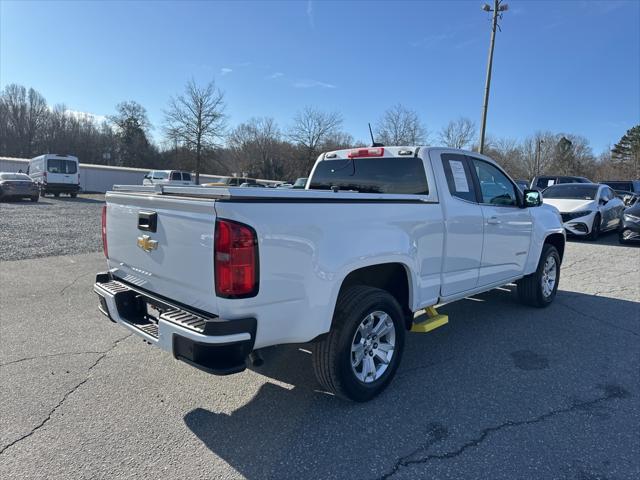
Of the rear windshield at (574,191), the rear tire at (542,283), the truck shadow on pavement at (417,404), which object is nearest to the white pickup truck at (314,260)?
the truck shadow on pavement at (417,404)

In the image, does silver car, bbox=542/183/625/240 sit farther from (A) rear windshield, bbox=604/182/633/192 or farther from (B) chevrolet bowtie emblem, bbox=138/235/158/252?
(B) chevrolet bowtie emblem, bbox=138/235/158/252

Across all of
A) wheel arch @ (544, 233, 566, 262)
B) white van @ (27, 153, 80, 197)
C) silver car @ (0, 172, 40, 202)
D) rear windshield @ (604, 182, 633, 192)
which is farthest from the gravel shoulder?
rear windshield @ (604, 182, 633, 192)

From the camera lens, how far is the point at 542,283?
5.77 meters

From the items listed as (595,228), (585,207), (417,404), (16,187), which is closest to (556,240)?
(417,404)

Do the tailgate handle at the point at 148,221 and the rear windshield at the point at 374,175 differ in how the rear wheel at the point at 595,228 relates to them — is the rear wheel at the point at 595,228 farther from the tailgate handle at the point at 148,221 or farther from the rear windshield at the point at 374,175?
the tailgate handle at the point at 148,221

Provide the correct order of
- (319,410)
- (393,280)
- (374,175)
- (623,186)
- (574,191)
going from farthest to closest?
1. (623,186)
2. (574,191)
3. (374,175)
4. (393,280)
5. (319,410)

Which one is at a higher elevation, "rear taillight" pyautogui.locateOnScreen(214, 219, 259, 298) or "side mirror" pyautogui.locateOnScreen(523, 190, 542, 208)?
"side mirror" pyautogui.locateOnScreen(523, 190, 542, 208)

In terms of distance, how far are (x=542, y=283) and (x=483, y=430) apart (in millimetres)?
3454

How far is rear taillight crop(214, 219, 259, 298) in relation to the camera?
2441mm

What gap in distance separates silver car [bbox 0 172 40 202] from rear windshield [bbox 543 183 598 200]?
941 inches

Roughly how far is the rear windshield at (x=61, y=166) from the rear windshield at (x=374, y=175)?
26.4 meters

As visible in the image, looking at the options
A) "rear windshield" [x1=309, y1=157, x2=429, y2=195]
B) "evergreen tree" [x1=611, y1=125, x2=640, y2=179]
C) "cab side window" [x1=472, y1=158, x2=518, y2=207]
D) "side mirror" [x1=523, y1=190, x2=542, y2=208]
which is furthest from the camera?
"evergreen tree" [x1=611, y1=125, x2=640, y2=179]

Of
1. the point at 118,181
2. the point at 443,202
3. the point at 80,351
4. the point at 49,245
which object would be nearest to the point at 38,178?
the point at 118,181

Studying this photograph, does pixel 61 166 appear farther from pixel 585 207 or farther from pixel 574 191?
pixel 585 207
